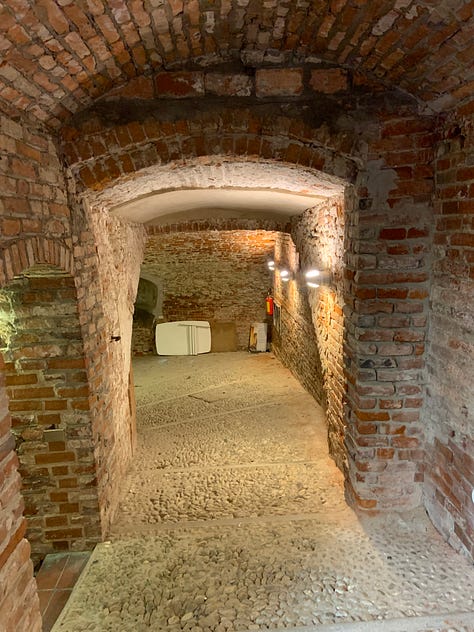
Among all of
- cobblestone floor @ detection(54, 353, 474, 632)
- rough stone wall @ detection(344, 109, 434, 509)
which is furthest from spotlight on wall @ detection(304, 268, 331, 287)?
cobblestone floor @ detection(54, 353, 474, 632)

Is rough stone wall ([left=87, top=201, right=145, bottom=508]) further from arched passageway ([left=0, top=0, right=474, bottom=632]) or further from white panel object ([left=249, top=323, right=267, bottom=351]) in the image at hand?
white panel object ([left=249, top=323, right=267, bottom=351])

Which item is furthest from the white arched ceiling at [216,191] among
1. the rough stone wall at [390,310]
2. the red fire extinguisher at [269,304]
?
the red fire extinguisher at [269,304]

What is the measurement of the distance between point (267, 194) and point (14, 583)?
3714mm

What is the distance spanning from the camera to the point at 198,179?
3.58 meters

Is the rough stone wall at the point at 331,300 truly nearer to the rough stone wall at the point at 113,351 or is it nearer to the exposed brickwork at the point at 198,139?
the exposed brickwork at the point at 198,139

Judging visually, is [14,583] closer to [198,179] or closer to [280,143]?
[280,143]

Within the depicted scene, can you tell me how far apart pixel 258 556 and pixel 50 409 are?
1.78m

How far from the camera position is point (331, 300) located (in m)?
4.02

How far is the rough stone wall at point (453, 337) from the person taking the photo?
7.85 feet

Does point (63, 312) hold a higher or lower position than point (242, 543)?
higher

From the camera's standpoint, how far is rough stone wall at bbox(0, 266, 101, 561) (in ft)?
9.26

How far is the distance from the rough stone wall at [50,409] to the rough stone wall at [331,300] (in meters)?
2.03

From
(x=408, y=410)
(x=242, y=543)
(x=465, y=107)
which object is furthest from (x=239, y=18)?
(x=242, y=543)

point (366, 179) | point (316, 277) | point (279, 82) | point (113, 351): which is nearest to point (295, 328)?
point (316, 277)
